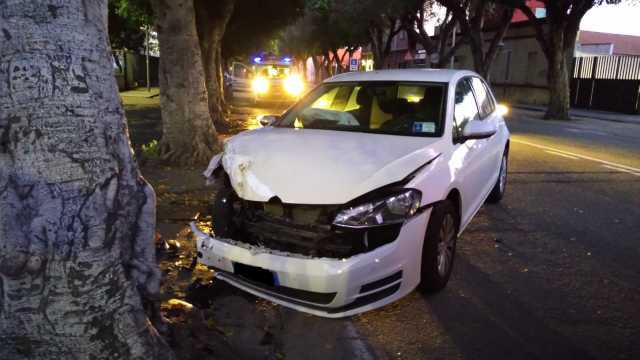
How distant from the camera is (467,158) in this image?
4512 mm

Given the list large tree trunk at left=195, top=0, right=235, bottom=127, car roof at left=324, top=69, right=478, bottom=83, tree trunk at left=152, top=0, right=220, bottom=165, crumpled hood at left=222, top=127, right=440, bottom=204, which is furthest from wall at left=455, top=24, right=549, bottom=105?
crumpled hood at left=222, top=127, right=440, bottom=204

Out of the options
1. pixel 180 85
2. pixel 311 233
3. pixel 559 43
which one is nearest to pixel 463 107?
pixel 311 233

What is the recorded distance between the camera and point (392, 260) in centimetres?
326

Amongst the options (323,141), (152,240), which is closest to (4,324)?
(152,240)

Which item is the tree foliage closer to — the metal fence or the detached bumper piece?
the metal fence

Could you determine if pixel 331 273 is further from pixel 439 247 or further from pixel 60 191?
pixel 60 191

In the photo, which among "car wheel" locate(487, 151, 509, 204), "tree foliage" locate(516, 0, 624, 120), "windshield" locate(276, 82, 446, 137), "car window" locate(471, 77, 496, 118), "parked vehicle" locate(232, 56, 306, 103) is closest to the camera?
"windshield" locate(276, 82, 446, 137)

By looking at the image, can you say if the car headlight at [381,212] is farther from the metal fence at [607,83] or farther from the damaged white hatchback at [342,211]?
the metal fence at [607,83]

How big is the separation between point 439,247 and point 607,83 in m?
28.6

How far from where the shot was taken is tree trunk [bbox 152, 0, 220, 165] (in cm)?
846

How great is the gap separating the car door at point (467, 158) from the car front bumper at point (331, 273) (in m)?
0.92

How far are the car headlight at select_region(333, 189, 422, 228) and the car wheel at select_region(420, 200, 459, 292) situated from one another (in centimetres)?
32

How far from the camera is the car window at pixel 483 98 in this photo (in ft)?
18.6

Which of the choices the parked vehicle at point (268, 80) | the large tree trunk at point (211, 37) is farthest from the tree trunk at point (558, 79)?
the large tree trunk at point (211, 37)
